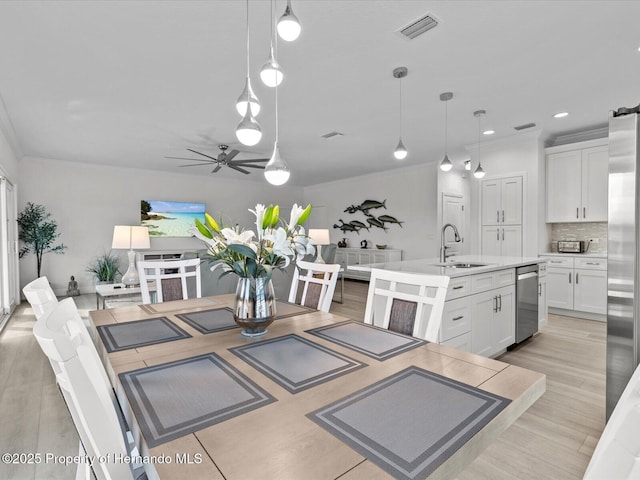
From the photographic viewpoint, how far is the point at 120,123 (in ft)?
14.2

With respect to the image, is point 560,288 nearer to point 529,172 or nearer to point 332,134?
point 529,172

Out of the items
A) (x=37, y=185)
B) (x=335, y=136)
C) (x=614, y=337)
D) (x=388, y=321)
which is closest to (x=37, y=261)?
(x=37, y=185)

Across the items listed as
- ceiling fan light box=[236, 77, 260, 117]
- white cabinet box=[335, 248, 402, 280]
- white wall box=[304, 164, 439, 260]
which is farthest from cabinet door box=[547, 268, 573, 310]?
ceiling fan light box=[236, 77, 260, 117]

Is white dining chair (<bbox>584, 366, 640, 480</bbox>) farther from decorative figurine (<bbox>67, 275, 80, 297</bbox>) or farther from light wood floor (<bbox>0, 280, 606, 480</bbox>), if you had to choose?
decorative figurine (<bbox>67, 275, 80, 297</bbox>)

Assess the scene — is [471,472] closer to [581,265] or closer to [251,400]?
[251,400]

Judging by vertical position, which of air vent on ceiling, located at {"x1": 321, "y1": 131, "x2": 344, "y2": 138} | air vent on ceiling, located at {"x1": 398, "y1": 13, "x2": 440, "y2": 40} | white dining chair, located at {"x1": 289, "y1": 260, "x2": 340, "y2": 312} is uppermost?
air vent on ceiling, located at {"x1": 321, "y1": 131, "x2": 344, "y2": 138}

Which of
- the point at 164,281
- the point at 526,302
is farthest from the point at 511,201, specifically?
the point at 164,281

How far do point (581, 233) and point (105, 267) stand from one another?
8193mm

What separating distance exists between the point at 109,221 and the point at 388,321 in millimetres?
7220

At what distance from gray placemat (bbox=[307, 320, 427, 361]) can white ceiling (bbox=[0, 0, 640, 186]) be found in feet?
6.31

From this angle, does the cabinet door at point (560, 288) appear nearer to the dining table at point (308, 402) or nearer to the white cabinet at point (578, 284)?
the white cabinet at point (578, 284)

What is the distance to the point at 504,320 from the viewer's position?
3078 mm

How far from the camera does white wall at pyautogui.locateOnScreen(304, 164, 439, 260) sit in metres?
7.07

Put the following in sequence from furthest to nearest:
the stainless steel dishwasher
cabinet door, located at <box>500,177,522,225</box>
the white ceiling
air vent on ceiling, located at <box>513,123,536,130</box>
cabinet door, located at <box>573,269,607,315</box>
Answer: cabinet door, located at <box>500,177,522,225</box>
air vent on ceiling, located at <box>513,123,536,130</box>
cabinet door, located at <box>573,269,607,315</box>
the stainless steel dishwasher
the white ceiling
